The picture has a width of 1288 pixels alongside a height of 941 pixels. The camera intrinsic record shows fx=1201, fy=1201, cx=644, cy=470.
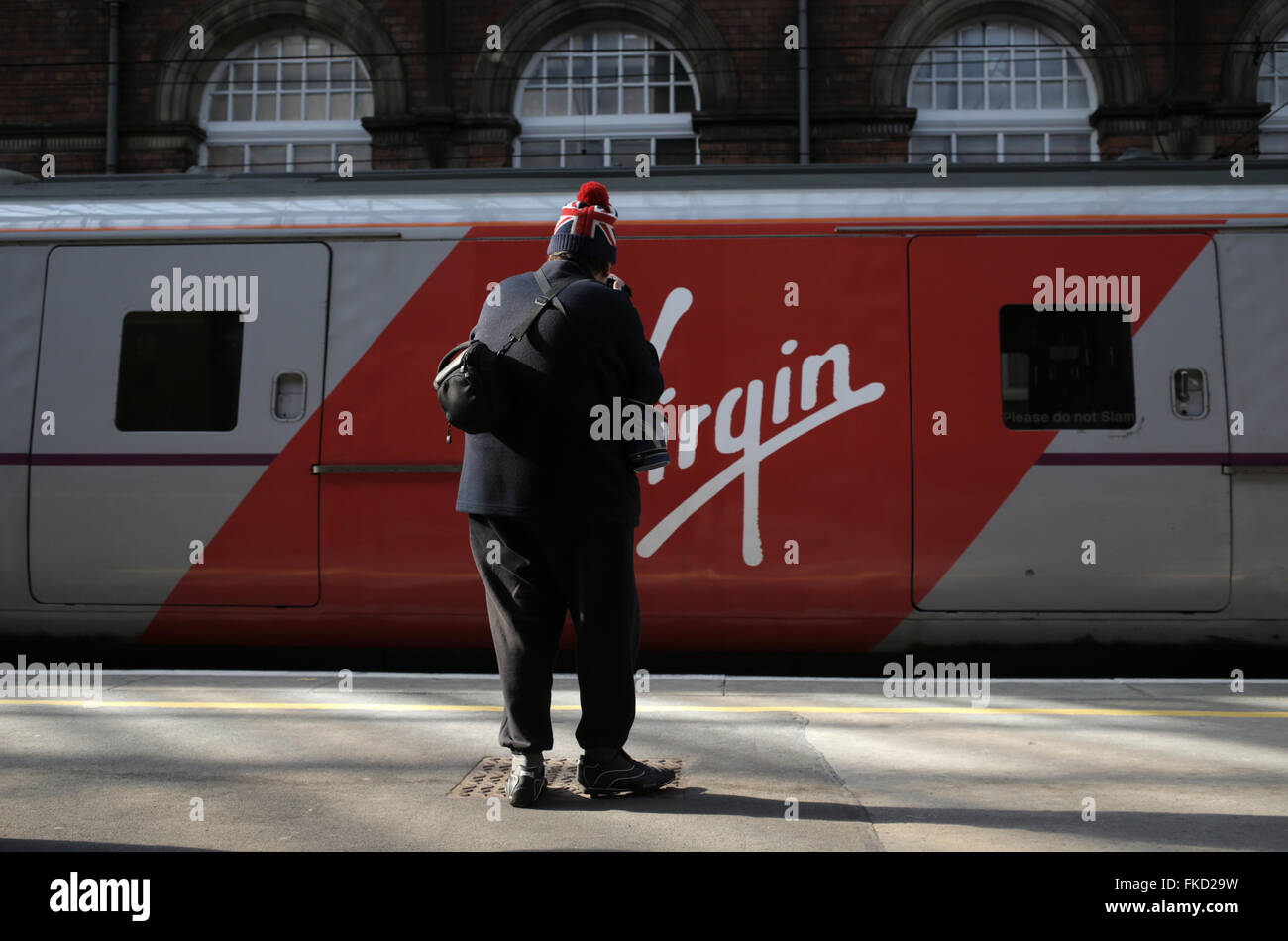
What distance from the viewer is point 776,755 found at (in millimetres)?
3922

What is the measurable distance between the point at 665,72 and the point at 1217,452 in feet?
32.0

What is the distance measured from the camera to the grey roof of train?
20.8 feet

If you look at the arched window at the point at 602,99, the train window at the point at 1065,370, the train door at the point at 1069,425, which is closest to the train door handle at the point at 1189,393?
the train door at the point at 1069,425

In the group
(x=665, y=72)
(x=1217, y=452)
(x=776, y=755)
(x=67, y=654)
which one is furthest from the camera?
(x=665, y=72)

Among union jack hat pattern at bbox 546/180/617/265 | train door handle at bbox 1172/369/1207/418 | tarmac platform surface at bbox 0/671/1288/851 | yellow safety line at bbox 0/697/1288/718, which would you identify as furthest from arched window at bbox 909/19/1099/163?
union jack hat pattern at bbox 546/180/617/265

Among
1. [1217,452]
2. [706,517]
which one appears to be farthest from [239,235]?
[1217,452]

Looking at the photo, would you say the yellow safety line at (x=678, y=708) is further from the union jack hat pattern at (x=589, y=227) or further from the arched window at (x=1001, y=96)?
the arched window at (x=1001, y=96)

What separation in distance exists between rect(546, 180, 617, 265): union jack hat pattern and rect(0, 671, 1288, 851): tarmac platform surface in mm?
1607

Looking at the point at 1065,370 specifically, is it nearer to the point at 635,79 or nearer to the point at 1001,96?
the point at 1001,96

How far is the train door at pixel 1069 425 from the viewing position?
6.09m

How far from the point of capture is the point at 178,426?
6.44 metres

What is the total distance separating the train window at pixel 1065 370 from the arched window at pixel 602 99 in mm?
8638

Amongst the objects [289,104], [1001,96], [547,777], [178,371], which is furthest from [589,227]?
[289,104]
